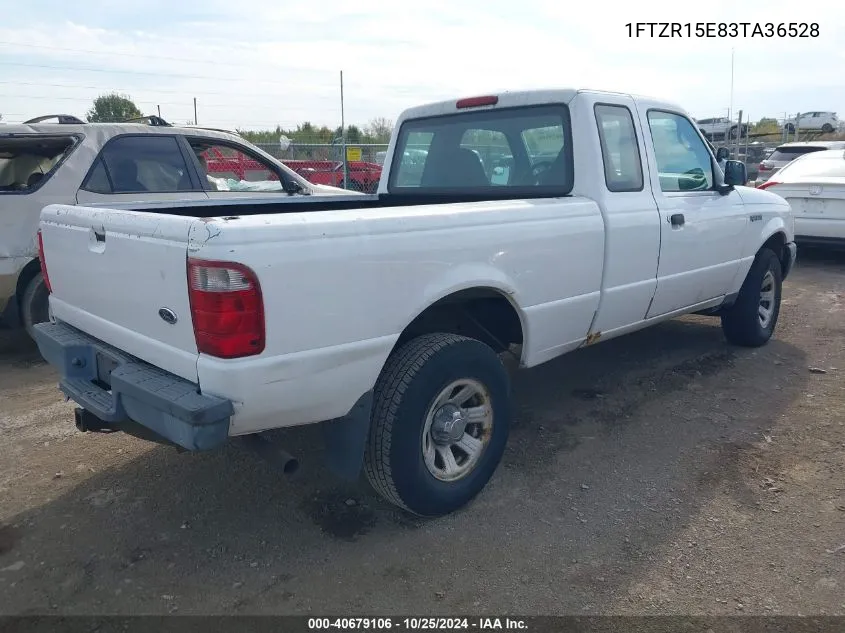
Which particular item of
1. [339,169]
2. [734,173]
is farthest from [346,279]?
[339,169]

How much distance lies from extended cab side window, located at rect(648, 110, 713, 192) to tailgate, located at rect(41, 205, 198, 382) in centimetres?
311

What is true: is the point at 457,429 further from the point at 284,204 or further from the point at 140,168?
the point at 140,168

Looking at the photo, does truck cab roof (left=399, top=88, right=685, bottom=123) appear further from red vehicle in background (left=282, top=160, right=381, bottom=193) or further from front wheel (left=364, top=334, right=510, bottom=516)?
red vehicle in background (left=282, top=160, right=381, bottom=193)

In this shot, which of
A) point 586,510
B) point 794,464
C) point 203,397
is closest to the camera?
point 203,397

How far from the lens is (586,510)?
10.5ft

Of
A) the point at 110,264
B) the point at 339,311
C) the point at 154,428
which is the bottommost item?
the point at 154,428

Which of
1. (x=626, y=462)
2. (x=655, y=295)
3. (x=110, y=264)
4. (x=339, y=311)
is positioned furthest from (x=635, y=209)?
(x=110, y=264)

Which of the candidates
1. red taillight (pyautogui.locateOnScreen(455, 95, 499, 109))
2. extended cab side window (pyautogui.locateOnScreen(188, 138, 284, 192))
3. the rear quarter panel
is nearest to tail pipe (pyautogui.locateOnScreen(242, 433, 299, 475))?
the rear quarter panel

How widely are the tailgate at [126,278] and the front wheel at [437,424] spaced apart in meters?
0.84

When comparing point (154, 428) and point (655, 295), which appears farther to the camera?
point (655, 295)

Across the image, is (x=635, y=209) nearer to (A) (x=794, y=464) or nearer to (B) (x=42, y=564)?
(A) (x=794, y=464)

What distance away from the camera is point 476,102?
4.23 meters

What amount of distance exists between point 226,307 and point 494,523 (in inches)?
64.4

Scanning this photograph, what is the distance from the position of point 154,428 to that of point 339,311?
2.59 ft
